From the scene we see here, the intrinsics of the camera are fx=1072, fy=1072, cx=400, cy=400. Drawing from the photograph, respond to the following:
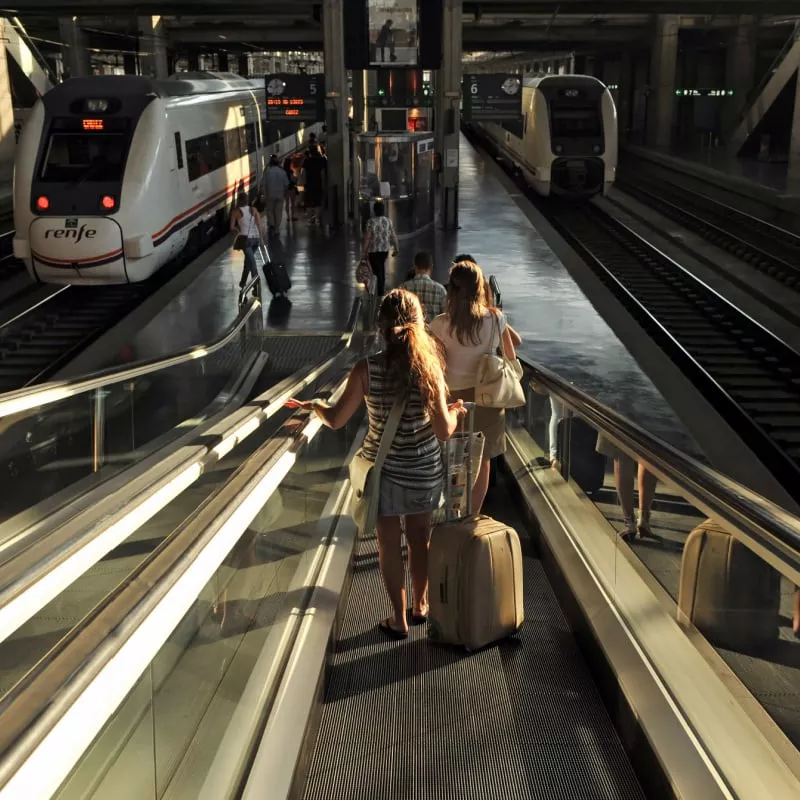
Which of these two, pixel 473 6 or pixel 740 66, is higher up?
pixel 473 6

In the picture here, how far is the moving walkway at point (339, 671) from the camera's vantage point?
192 cm

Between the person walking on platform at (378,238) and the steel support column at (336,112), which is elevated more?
the steel support column at (336,112)

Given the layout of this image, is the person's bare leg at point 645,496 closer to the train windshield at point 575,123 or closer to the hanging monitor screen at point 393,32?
the hanging monitor screen at point 393,32

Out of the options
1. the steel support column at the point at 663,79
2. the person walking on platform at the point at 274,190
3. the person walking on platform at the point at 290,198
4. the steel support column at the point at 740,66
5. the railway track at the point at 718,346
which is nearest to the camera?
the railway track at the point at 718,346

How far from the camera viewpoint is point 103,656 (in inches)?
70.1

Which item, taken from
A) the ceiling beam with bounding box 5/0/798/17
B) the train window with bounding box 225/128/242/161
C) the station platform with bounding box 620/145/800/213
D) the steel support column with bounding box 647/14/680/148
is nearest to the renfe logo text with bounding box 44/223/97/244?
the train window with bounding box 225/128/242/161

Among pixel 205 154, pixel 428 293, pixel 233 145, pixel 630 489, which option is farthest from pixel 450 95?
pixel 630 489

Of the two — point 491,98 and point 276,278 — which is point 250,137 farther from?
point 276,278

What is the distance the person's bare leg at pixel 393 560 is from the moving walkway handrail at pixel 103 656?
1.29 metres

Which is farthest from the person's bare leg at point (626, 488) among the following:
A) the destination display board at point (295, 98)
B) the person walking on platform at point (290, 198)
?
the person walking on platform at point (290, 198)

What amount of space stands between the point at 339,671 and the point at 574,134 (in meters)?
22.3

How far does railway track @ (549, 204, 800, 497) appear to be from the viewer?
1026 cm

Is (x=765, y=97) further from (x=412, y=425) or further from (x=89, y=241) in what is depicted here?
(x=412, y=425)

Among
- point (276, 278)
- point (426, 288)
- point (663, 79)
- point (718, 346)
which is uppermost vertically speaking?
point (663, 79)
